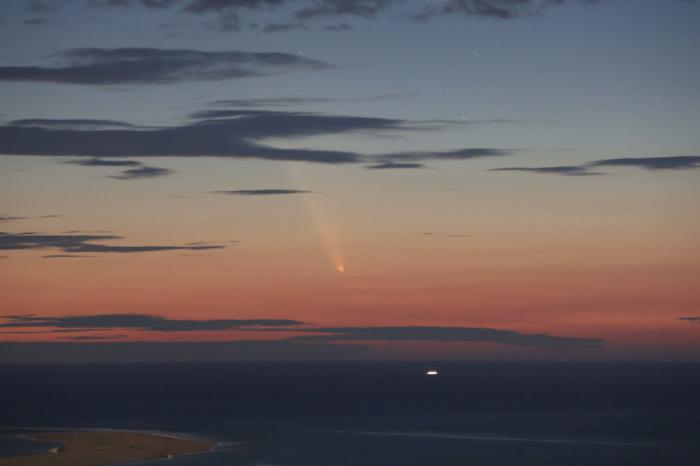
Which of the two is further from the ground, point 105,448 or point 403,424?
point 403,424

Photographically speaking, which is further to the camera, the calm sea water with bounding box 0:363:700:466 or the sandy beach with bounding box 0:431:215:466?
the calm sea water with bounding box 0:363:700:466

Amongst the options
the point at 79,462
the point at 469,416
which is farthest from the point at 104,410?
the point at 79,462

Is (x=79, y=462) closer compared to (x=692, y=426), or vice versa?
(x=79, y=462)

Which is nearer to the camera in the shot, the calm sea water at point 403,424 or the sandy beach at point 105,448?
the sandy beach at point 105,448

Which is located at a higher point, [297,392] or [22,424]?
[297,392]

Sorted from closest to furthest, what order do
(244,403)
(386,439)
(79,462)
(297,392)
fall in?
(79,462) < (386,439) < (244,403) < (297,392)

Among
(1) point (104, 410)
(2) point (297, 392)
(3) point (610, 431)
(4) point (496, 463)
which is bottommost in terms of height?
(4) point (496, 463)

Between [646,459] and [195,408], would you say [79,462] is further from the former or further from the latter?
[195,408]

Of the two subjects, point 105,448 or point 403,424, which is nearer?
point 105,448
